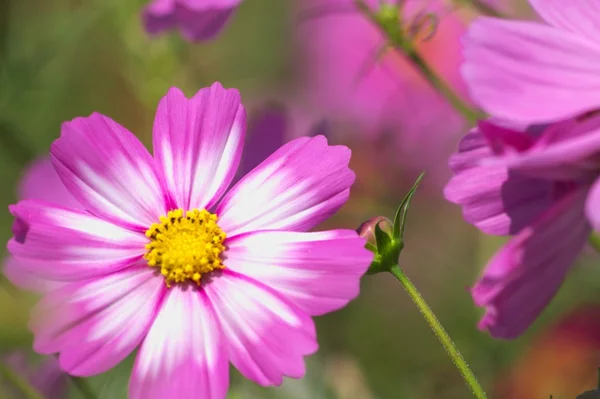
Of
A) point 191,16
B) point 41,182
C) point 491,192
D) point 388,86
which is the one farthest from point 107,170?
point 388,86

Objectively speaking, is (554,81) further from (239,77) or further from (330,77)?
(239,77)

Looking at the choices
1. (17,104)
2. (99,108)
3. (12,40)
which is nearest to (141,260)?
(17,104)

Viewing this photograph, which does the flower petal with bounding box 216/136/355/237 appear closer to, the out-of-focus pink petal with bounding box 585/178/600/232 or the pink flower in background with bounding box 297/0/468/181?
the out-of-focus pink petal with bounding box 585/178/600/232

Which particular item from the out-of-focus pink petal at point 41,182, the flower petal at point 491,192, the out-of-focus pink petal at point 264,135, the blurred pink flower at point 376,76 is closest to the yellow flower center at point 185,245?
the flower petal at point 491,192

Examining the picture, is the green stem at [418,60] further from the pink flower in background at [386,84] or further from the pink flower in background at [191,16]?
the pink flower in background at [386,84]

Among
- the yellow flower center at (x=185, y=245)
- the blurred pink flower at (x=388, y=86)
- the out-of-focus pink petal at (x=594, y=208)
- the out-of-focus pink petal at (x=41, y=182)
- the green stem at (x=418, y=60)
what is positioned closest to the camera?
the out-of-focus pink petal at (x=594, y=208)
